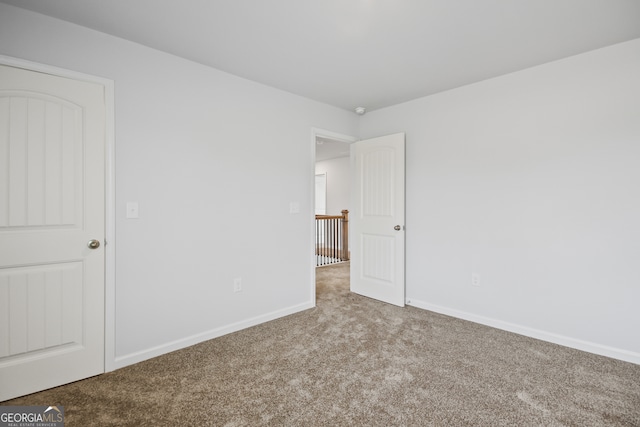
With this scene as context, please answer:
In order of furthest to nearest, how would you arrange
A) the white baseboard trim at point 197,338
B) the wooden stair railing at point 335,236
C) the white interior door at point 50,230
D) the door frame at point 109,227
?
the wooden stair railing at point 335,236
the white baseboard trim at point 197,338
the door frame at point 109,227
the white interior door at point 50,230

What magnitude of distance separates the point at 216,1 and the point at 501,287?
325 centimetres

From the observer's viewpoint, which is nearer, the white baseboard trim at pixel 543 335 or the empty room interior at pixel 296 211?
the empty room interior at pixel 296 211

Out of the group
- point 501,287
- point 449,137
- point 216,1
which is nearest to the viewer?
point 216,1

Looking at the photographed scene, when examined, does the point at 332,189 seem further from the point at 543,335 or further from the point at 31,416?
the point at 31,416

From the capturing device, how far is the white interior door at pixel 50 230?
1804 mm

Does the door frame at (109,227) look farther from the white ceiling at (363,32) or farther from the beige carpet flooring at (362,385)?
the white ceiling at (363,32)

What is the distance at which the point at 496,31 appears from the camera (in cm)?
206

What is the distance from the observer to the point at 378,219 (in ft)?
12.1

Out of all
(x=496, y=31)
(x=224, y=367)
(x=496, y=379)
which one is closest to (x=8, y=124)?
(x=224, y=367)

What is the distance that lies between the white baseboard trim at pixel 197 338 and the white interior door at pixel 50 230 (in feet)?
0.56

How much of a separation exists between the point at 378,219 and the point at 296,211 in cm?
106

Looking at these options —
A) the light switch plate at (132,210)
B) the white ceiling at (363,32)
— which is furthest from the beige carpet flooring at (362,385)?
the white ceiling at (363,32)

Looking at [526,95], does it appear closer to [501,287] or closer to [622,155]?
[622,155]

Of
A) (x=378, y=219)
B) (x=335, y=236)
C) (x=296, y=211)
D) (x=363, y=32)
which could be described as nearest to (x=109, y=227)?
(x=296, y=211)
